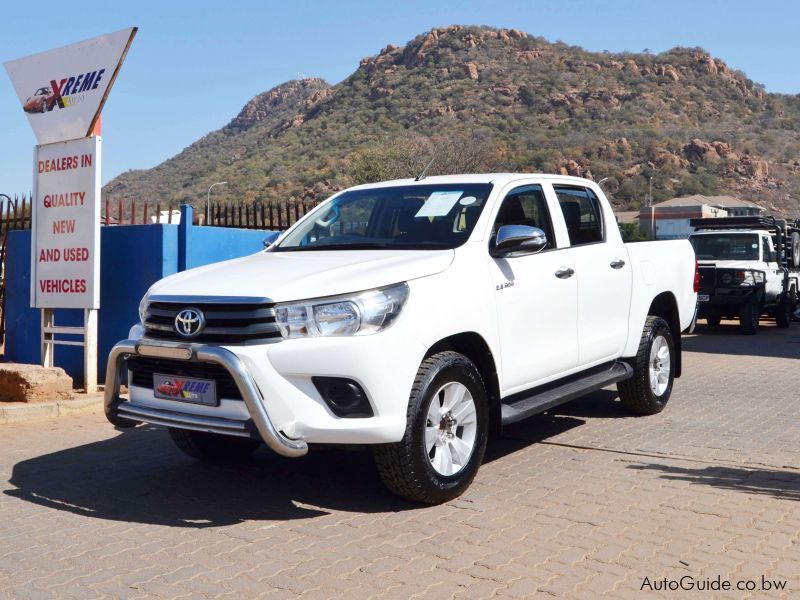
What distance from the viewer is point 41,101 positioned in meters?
9.41

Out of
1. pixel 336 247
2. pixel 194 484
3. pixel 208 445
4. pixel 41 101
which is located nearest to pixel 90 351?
pixel 41 101

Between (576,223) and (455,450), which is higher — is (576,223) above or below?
above

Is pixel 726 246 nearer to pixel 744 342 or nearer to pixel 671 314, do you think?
pixel 744 342

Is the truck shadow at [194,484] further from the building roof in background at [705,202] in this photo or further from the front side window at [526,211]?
the building roof in background at [705,202]

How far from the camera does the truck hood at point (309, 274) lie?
480cm

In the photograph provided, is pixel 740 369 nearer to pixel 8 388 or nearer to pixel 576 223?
pixel 576 223

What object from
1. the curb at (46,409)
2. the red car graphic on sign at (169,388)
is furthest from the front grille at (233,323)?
the curb at (46,409)

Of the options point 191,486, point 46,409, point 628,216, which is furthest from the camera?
point 628,216

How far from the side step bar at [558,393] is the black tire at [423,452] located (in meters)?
0.49

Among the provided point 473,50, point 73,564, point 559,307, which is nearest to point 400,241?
point 559,307

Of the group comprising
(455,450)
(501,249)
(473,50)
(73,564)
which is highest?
(473,50)

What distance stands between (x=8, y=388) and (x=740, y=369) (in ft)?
28.6

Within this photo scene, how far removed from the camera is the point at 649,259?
25.8 ft

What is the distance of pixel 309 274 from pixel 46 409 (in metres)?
4.35
